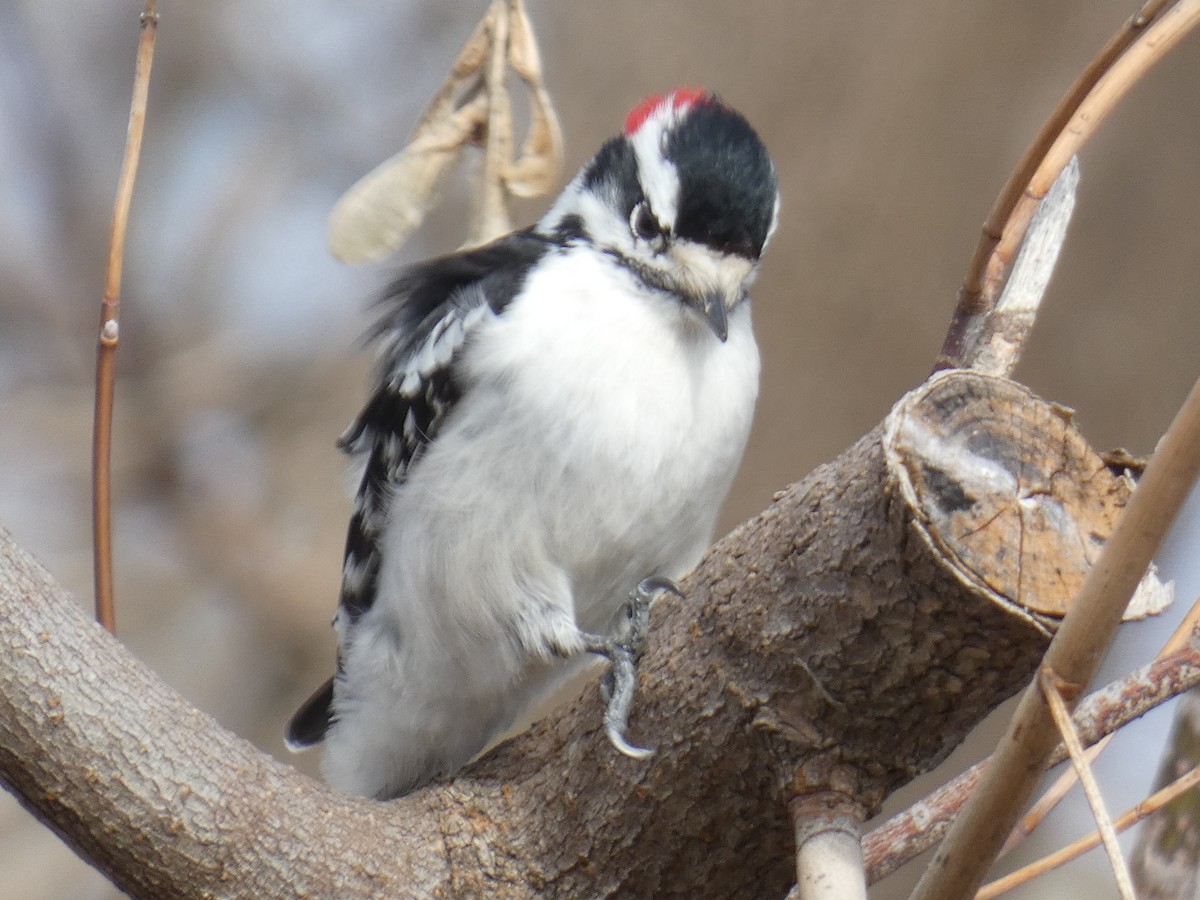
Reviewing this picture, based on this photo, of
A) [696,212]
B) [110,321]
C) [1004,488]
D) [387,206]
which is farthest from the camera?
[696,212]

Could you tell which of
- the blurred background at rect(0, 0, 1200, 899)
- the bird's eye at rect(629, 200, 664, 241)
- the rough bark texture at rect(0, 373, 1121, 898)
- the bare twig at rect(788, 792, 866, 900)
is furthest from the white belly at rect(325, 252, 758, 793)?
the blurred background at rect(0, 0, 1200, 899)

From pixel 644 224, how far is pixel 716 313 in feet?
0.74

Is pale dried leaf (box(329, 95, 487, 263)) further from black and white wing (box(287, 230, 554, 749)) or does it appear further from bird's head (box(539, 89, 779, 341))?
bird's head (box(539, 89, 779, 341))

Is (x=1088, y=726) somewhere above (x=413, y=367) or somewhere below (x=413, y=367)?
below

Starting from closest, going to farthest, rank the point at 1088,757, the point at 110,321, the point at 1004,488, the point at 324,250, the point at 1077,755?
the point at 1077,755 < the point at 1004,488 < the point at 1088,757 < the point at 110,321 < the point at 324,250

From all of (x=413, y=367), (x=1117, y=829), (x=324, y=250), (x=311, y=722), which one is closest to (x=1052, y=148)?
(x=1117, y=829)

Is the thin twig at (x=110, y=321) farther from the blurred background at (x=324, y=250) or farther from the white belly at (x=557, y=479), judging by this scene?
the blurred background at (x=324, y=250)

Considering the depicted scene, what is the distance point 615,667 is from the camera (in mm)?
1658

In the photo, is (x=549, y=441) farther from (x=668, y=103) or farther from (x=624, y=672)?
(x=668, y=103)

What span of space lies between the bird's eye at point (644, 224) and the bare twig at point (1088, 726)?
0.98 m

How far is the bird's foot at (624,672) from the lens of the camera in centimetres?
162

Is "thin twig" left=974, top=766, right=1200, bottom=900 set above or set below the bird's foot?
below

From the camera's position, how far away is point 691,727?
156 centimetres

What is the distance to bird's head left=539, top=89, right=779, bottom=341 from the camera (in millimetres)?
2086
